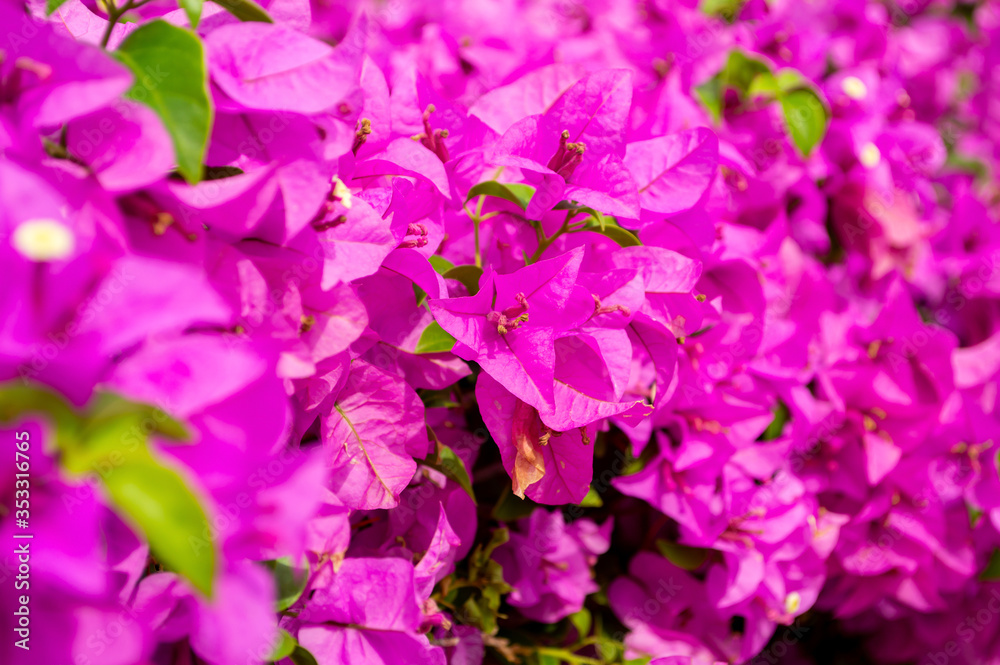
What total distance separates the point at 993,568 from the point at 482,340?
105 cm

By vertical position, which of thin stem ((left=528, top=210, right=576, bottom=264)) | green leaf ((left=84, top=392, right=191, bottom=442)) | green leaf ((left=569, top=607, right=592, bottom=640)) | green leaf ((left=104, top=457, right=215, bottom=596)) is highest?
green leaf ((left=84, top=392, right=191, bottom=442))

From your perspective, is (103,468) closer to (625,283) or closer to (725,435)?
(625,283)

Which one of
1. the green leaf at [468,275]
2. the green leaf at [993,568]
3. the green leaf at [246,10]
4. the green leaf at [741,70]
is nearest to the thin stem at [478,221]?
the green leaf at [468,275]

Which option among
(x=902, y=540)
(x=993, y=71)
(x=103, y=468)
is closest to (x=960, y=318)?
(x=902, y=540)

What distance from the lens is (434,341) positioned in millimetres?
662

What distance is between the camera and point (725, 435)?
89 cm

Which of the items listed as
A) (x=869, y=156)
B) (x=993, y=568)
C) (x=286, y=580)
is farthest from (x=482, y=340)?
(x=993, y=568)

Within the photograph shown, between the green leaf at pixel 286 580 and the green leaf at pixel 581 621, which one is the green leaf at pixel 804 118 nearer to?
the green leaf at pixel 581 621

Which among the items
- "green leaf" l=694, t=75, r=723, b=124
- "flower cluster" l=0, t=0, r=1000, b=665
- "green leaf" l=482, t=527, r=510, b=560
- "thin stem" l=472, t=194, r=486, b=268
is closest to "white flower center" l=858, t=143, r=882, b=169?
"flower cluster" l=0, t=0, r=1000, b=665

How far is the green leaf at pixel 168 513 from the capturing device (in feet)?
1.18

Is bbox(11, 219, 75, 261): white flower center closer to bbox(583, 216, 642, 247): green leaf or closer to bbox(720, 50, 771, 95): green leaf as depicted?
bbox(583, 216, 642, 247): green leaf

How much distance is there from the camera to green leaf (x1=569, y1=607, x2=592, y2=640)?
926 mm

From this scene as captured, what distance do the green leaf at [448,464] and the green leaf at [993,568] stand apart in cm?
97

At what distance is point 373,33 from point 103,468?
0.91 metres
